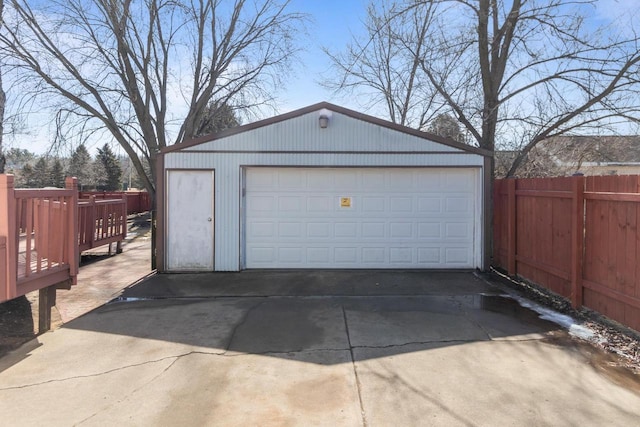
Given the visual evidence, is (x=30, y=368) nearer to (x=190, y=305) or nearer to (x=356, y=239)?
(x=190, y=305)

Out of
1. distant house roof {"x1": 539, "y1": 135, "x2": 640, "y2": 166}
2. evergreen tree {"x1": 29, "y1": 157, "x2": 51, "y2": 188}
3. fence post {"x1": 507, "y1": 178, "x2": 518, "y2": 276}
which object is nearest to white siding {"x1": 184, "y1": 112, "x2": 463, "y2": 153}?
fence post {"x1": 507, "y1": 178, "x2": 518, "y2": 276}

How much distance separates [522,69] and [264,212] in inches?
283

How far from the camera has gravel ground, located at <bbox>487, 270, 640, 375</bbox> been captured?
4121mm

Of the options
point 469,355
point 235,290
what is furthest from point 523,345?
point 235,290

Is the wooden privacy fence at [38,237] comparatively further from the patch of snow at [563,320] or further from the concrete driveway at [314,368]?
the patch of snow at [563,320]

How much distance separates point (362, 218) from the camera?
8477 millimetres

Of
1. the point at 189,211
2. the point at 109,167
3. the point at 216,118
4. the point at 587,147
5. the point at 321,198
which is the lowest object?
the point at 189,211

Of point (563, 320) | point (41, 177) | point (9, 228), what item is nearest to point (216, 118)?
point (9, 228)

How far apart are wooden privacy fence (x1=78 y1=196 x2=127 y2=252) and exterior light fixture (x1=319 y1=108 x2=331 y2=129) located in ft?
18.8

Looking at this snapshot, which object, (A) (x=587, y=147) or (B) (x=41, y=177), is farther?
(B) (x=41, y=177)

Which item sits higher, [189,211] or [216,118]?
[216,118]

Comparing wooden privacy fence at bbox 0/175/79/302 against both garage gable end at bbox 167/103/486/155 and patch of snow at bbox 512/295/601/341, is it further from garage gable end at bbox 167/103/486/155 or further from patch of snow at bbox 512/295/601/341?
patch of snow at bbox 512/295/601/341

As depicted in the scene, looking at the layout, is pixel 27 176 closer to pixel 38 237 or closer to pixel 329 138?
pixel 329 138

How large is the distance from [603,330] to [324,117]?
220 inches
